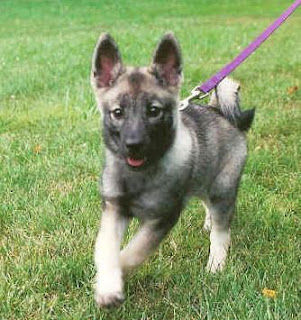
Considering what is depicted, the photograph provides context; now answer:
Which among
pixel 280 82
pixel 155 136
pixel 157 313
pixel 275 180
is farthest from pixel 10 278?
pixel 280 82

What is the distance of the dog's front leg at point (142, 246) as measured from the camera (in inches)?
127

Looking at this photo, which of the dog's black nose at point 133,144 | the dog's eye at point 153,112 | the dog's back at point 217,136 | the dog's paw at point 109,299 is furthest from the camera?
the dog's back at point 217,136

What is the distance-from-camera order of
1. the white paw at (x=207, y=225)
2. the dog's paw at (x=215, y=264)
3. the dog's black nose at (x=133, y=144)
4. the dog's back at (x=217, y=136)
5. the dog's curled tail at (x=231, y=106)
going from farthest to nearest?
the white paw at (x=207, y=225) → the dog's curled tail at (x=231, y=106) → the dog's back at (x=217, y=136) → the dog's paw at (x=215, y=264) → the dog's black nose at (x=133, y=144)

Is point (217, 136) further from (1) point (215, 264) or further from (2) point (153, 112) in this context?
(2) point (153, 112)

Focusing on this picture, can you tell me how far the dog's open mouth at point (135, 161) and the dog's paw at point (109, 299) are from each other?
0.62m

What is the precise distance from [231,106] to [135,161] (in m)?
1.18

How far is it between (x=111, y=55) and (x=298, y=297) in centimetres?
151

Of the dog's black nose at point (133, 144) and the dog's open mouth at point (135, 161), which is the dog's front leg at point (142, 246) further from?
the dog's black nose at point (133, 144)

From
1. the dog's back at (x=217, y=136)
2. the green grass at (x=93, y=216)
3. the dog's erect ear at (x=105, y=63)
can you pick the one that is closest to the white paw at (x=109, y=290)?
the green grass at (x=93, y=216)

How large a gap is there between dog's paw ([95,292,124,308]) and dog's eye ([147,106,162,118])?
0.84 meters

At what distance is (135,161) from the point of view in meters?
3.20

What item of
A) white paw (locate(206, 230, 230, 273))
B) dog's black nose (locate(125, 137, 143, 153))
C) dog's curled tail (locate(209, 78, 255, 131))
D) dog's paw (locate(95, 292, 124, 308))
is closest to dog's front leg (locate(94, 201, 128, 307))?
dog's paw (locate(95, 292, 124, 308))

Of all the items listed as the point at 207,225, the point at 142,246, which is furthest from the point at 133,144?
the point at 207,225

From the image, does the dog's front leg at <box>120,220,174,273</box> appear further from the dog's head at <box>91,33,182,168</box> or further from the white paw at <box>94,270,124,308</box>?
the dog's head at <box>91,33,182,168</box>
